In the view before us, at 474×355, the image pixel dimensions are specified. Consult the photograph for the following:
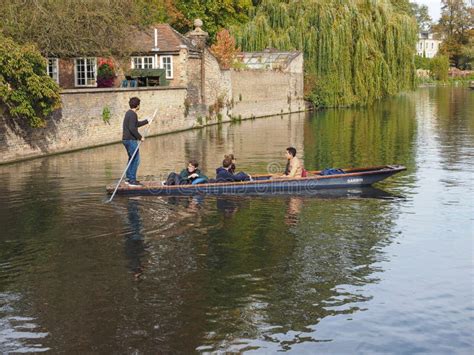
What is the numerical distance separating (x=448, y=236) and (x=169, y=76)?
2329 cm

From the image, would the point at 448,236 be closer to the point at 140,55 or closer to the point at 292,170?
the point at 292,170

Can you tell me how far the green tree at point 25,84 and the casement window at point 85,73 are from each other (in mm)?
10539

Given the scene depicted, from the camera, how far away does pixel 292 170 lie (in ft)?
48.2

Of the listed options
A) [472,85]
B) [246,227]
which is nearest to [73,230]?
[246,227]

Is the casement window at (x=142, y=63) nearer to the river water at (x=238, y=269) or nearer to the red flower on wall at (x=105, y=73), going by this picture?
the red flower on wall at (x=105, y=73)

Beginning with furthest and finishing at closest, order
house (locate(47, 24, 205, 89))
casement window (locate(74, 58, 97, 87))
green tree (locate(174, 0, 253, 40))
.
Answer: green tree (locate(174, 0, 253, 40)), casement window (locate(74, 58, 97, 87)), house (locate(47, 24, 205, 89))

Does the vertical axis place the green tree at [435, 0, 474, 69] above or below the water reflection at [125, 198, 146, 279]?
→ above

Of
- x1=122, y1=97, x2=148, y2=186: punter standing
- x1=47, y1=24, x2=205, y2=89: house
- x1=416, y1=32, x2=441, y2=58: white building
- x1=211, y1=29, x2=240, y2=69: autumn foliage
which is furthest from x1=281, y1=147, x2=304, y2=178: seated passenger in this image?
→ x1=416, y1=32, x2=441, y2=58: white building

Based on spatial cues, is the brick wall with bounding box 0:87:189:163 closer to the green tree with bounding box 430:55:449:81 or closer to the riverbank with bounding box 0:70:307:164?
the riverbank with bounding box 0:70:307:164

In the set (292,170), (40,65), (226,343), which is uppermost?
(40,65)

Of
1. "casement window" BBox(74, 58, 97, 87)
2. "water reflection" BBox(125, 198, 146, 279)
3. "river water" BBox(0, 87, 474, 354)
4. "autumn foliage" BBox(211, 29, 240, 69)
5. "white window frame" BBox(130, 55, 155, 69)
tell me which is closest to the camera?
"river water" BBox(0, 87, 474, 354)

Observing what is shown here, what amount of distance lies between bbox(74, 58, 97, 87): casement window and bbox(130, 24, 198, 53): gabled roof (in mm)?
2081

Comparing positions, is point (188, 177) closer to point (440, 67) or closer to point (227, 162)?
point (227, 162)

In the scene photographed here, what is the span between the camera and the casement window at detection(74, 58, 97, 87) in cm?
3138
